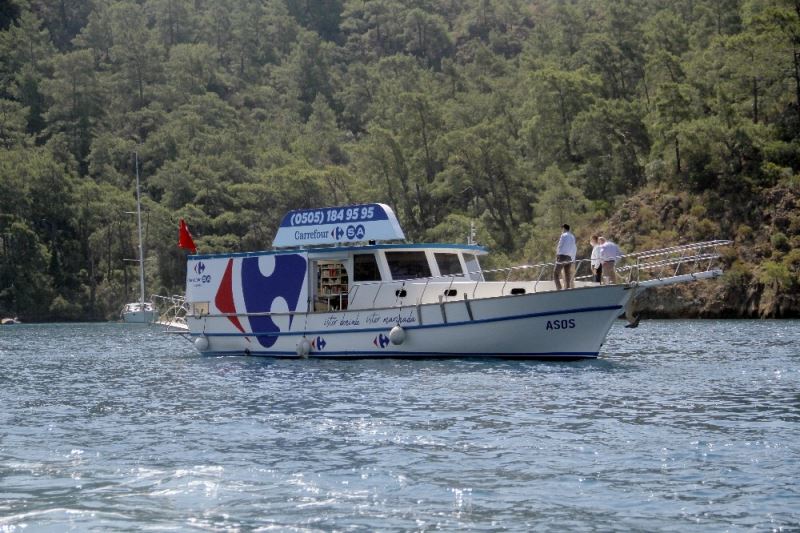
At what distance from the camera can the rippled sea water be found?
12.7 metres

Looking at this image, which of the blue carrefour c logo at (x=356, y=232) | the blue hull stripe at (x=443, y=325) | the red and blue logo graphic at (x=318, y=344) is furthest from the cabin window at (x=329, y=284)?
the red and blue logo graphic at (x=318, y=344)

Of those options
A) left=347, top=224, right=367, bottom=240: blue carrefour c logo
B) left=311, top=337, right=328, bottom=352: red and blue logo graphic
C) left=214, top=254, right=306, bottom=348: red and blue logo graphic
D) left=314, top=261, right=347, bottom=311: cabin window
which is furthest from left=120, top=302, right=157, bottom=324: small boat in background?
left=311, top=337, right=328, bottom=352: red and blue logo graphic

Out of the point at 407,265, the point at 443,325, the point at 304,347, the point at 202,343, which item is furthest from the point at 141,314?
the point at 443,325

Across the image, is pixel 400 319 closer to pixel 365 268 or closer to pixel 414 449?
pixel 365 268

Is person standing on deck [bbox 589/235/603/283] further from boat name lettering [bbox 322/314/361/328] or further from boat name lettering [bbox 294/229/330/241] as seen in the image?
boat name lettering [bbox 294/229/330/241]

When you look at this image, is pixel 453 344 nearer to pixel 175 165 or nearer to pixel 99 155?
pixel 175 165

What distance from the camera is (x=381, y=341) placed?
107ft

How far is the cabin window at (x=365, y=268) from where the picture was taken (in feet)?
112

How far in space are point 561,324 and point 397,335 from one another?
15.6 feet

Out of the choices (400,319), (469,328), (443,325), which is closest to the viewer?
(469,328)

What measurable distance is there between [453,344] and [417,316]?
1.30 meters

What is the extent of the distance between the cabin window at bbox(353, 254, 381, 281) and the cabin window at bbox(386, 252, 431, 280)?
1.62ft

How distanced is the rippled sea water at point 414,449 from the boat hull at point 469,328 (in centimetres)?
86

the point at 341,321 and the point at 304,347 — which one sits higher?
the point at 341,321
